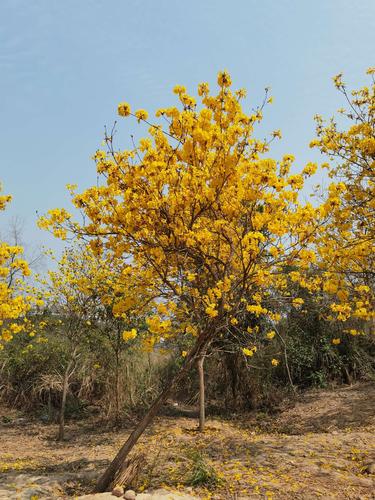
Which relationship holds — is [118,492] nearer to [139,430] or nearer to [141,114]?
[139,430]

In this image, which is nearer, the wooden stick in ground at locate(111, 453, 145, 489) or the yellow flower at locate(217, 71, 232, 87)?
the yellow flower at locate(217, 71, 232, 87)

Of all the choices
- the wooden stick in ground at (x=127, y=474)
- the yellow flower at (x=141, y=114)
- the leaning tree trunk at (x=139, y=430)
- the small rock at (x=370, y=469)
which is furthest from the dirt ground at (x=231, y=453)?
the yellow flower at (x=141, y=114)

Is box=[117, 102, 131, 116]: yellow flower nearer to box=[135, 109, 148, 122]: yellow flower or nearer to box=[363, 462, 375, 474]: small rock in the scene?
box=[135, 109, 148, 122]: yellow flower

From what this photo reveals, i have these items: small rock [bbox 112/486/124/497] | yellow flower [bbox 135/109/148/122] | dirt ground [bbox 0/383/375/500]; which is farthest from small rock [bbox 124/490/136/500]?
yellow flower [bbox 135/109/148/122]

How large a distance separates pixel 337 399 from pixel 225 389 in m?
2.62

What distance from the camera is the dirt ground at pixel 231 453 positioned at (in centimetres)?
456

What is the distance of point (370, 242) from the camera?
17.7 feet

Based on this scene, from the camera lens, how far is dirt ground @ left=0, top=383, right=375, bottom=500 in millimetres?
4559

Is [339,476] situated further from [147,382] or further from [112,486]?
[147,382]

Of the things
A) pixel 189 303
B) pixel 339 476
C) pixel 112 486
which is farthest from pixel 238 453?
pixel 189 303

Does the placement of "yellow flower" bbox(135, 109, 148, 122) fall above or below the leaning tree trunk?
above

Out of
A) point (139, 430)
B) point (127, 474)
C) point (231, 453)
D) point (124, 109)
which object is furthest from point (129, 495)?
point (124, 109)

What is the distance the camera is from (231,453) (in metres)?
6.11

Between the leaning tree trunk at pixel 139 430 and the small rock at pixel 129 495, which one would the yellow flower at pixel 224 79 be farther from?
the small rock at pixel 129 495
